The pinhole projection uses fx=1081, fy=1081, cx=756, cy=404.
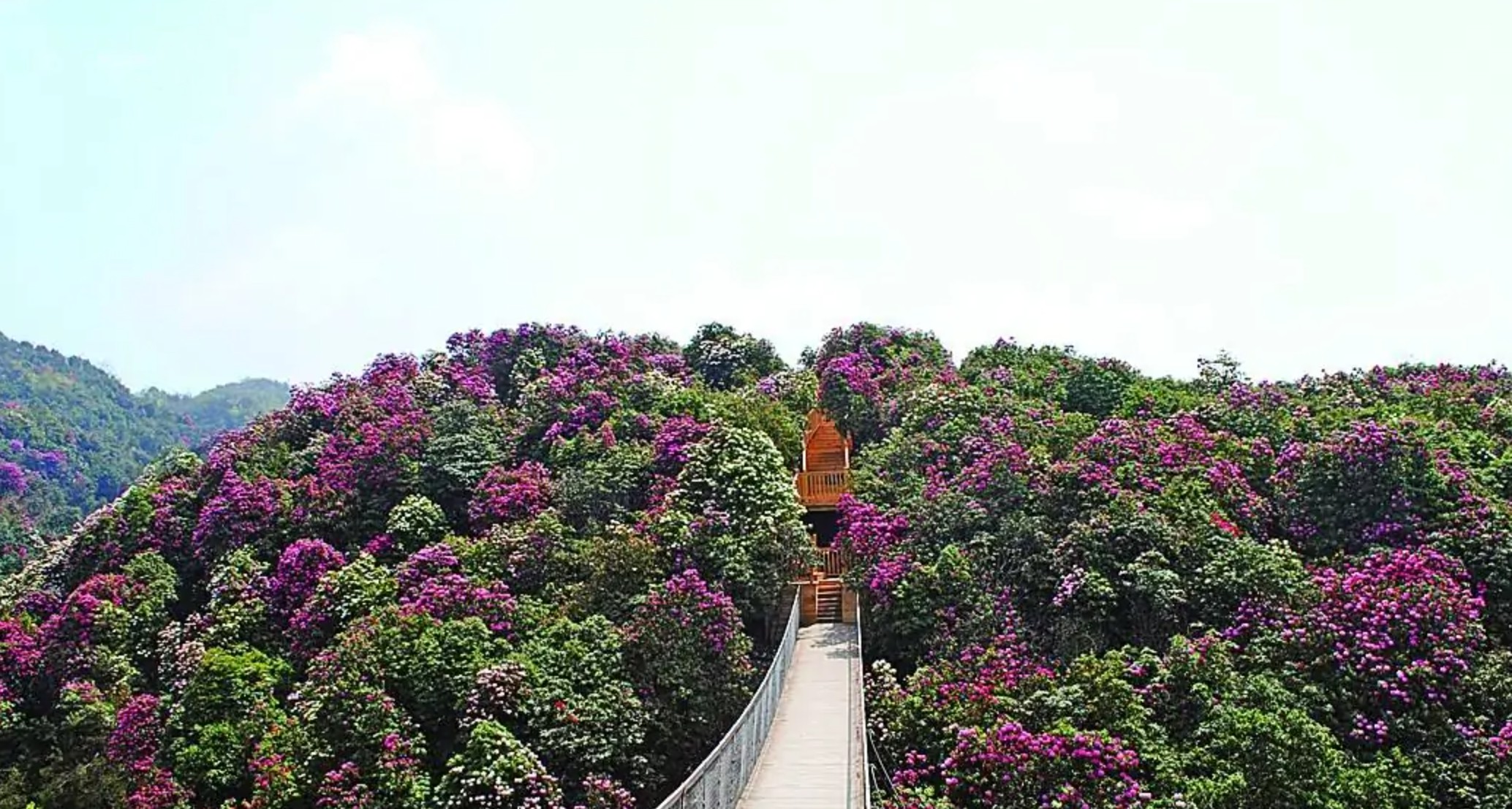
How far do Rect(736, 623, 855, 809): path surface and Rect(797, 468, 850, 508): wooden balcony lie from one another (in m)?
6.34

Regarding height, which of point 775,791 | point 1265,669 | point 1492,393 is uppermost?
point 1492,393

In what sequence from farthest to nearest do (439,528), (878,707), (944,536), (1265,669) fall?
(439,528)
(944,536)
(878,707)
(1265,669)

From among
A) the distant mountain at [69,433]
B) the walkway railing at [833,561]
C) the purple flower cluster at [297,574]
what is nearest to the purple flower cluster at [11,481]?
the distant mountain at [69,433]

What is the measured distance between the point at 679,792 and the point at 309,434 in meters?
19.7

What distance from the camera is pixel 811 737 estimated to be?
12.6 meters

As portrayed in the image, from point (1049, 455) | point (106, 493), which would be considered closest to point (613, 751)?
point (1049, 455)

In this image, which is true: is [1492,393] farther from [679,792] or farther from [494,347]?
[494,347]

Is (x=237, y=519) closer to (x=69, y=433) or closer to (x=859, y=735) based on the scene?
(x=859, y=735)

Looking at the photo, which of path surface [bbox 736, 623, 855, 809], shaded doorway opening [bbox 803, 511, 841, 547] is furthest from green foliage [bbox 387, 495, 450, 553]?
shaded doorway opening [bbox 803, 511, 841, 547]

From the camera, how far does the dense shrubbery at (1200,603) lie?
37.2 ft

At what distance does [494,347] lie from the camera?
30453mm

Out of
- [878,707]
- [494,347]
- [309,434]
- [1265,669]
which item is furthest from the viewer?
[494,347]

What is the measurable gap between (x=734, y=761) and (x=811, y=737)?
2237 millimetres

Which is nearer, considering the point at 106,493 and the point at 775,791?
the point at 775,791
